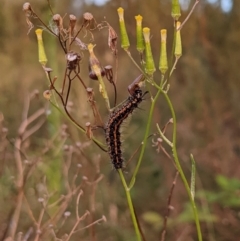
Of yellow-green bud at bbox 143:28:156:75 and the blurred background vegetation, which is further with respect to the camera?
the blurred background vegetation

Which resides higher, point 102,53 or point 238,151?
point 102,53

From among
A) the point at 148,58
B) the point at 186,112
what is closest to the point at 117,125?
the point at 148,58

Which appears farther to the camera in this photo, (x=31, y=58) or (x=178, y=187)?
(x=31, y=58)

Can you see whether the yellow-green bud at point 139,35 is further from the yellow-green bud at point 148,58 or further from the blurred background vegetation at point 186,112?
the blurred background vegetation at point 186,112

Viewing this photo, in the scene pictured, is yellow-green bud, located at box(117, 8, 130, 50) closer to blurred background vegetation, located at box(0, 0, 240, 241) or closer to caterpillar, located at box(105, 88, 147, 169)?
caterpillar, located at box(105, 88, 147, 169)

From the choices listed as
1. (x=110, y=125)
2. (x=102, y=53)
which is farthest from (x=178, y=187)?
(x=110, y=125)

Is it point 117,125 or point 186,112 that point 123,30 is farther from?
point 186,112

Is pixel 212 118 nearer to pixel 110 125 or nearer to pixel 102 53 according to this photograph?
pixel 102 53

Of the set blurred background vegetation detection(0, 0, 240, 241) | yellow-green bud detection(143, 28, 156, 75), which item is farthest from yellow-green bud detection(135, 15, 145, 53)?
blurred background vegetation detection(0, 0, 240, 241)

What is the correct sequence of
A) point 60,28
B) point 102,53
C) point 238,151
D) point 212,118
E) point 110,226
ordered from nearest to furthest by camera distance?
point 60,28 → point 110,226 → point 212,118 → point 238,151 → point 102,53
